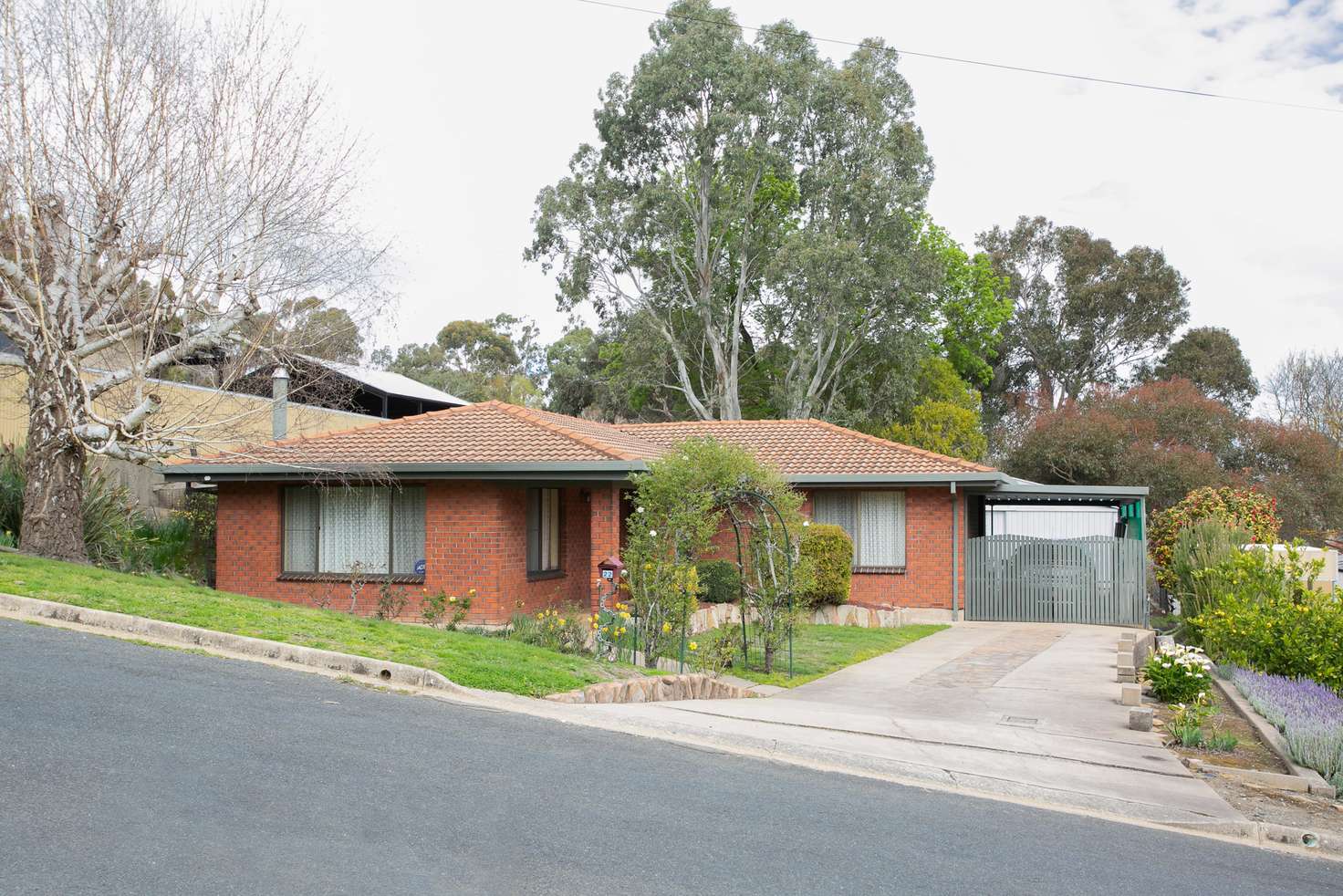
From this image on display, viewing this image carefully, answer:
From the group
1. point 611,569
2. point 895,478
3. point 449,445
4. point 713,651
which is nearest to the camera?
point 713,651

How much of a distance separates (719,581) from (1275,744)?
36.9 feet

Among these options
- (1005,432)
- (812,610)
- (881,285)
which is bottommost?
(812,610)

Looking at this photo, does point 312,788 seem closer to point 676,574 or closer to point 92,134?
point 676,574

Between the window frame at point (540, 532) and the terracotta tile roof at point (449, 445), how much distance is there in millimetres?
910

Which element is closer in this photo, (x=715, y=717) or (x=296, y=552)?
(x=715, y=717)

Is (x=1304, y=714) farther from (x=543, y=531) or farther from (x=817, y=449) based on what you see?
(x=817, y=449)

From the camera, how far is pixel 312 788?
664 centimetres

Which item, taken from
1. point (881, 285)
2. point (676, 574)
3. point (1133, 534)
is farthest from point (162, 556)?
point (881, 285)

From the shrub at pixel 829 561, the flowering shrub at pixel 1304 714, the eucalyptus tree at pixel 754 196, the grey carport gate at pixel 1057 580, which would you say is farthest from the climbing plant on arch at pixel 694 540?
the eucalyptus tree at pixel 754 196

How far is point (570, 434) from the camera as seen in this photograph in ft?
61.7

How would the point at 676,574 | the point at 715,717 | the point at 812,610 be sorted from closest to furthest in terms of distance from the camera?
the point at 715,717 → the point at 676,574 → the point at 812,610

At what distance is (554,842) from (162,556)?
14.7 metres

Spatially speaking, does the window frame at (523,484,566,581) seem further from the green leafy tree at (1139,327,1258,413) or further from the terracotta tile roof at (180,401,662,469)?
the green leafy tree at (1139,327,1258,413)

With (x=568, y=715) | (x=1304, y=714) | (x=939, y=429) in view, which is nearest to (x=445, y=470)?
(x=568, y=715)
